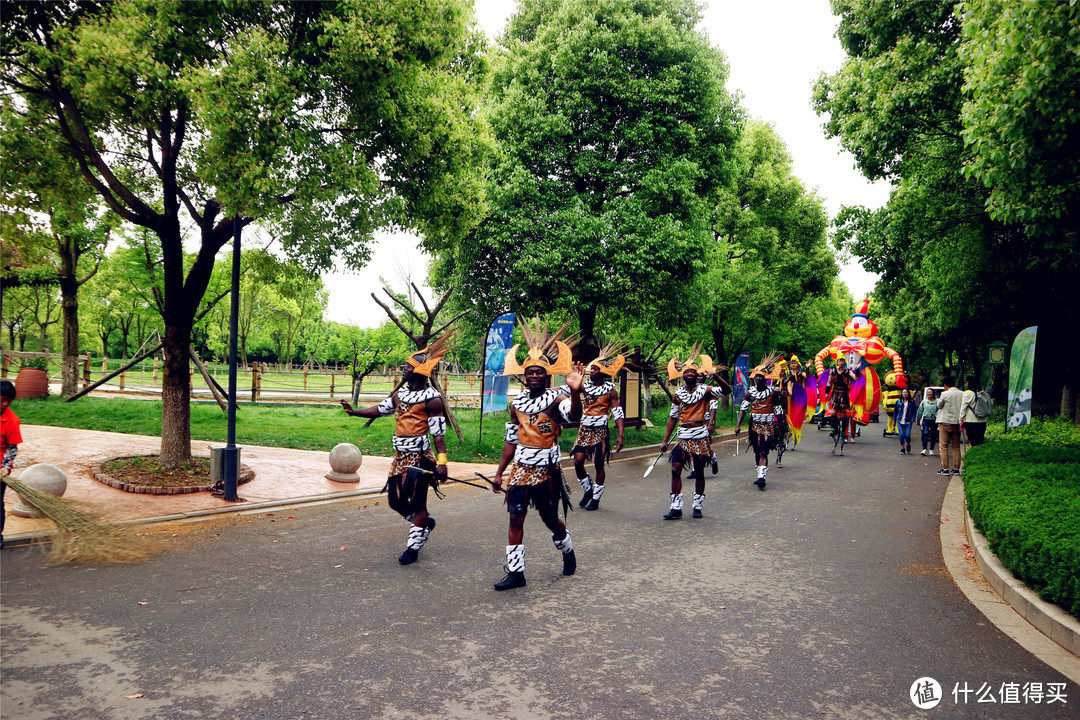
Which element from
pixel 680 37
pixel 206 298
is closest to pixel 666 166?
pixel 680 37

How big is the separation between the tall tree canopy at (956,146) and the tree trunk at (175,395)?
1129 centimetres

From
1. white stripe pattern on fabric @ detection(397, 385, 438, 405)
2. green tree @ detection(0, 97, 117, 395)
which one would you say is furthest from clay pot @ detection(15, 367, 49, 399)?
white stripe pattern on fabric @ detection(397, 385, 438, 405)

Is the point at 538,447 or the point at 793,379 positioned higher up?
the point at 793,379

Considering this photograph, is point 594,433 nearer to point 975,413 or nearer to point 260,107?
point 260,107

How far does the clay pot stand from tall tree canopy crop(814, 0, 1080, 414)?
22.6 m

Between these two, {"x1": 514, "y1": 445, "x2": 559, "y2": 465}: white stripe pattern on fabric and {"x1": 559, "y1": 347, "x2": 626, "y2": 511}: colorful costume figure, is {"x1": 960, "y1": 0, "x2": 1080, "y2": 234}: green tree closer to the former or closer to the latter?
{"x1": 559, "y1": 347, "x2": 626, "y2": 511}: colorful costume figure

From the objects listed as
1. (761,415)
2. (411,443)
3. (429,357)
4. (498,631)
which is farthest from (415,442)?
(761,415)

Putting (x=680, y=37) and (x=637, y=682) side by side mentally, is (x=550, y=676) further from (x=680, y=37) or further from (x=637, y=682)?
(x=680, y=37)

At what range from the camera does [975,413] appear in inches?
533

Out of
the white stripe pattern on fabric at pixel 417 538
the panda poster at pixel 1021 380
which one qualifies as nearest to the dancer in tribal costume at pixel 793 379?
the panda poster at pixel 1021 380

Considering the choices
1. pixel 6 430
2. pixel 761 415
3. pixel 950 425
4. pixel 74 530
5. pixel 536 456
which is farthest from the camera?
pixel 950 425

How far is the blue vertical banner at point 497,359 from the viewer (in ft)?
47.3

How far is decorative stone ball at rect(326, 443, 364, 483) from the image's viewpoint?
10.8 meters

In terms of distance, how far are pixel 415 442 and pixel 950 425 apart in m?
12.4
